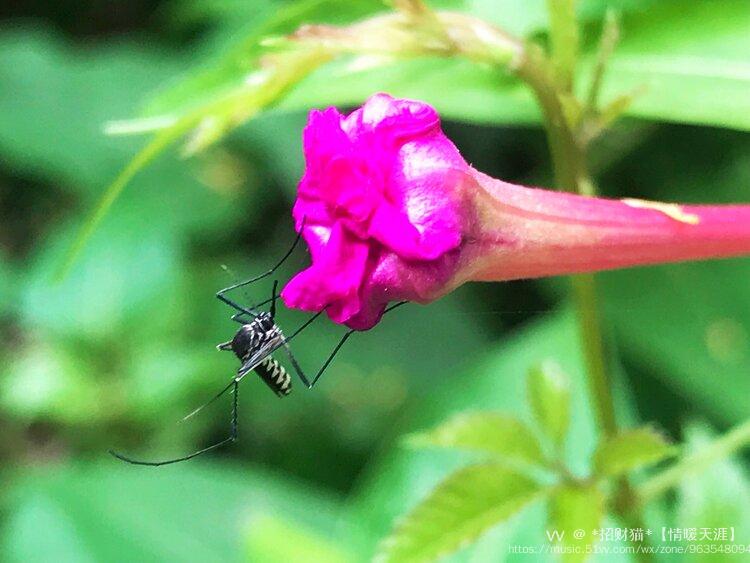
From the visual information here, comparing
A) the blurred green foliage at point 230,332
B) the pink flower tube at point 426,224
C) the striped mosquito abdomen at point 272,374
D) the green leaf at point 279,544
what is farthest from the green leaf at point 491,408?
the pink flower tube at point 426,224

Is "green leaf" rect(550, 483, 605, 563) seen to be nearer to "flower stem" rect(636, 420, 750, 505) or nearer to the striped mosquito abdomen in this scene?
"flower stem" rect(636, 420, 750, 505)

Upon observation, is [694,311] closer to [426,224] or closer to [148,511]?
[148,511]

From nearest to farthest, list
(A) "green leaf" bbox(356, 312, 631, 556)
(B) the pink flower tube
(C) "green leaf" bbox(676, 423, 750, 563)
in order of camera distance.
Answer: (B) the pink flower tube
(C) "green leaf" bbox(676, 423, 750, 563)
(A) "green leaf" bbox(356, 312, 631, 556)

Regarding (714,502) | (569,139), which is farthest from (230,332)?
(569,139)

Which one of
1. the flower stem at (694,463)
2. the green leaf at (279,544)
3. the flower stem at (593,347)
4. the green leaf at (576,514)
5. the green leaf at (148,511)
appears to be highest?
the flower stem at (593,347)

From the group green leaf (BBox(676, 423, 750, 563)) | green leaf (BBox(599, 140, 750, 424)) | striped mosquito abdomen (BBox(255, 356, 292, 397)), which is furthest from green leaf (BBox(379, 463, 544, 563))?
green leaf (BBox(599, 140, 750, 424))

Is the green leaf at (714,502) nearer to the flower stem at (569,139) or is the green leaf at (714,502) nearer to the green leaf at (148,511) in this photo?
the flower stem at (569,139)

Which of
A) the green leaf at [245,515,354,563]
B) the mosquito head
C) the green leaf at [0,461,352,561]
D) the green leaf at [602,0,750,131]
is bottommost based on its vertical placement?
the green leaf at [0,461,352,561]
